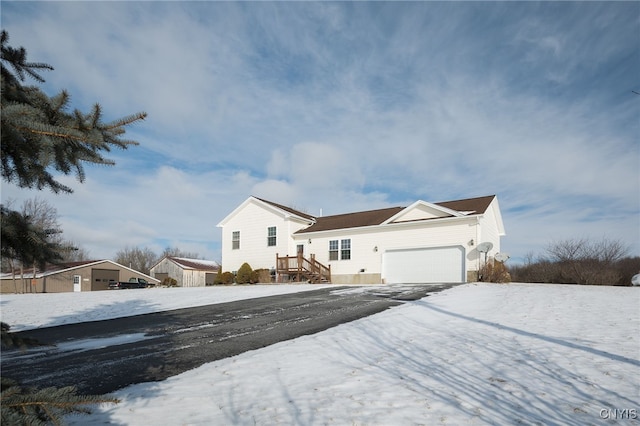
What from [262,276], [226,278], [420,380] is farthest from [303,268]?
[420,380]

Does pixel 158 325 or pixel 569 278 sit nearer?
pixel 158 325

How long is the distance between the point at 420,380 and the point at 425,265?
1849 centimetres

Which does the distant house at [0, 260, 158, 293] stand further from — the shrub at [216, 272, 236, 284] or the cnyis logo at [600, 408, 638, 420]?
the cnyis logo at [600, 408, 638, 420]

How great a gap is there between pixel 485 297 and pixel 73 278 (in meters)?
43.8

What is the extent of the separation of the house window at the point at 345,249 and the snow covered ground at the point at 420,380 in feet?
55.3

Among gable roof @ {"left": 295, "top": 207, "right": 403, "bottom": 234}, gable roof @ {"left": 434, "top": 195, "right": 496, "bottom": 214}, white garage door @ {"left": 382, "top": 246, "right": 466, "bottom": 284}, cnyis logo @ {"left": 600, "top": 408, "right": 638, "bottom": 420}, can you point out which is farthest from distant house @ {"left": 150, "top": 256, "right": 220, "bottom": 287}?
cnyis logo @ {"left": 600, "top": 408, "right": 638, "bottom": 420}

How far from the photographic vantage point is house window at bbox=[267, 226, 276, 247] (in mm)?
28528

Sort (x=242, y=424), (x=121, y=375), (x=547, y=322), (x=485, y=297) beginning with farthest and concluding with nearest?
(x=485, y=297)
(x=547, y=322)
(x=121, y=375)
(x=242, y=424)

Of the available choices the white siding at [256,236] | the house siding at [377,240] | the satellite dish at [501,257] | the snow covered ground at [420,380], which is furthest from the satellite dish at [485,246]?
the white siding at [256,236]

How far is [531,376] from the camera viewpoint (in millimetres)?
5129

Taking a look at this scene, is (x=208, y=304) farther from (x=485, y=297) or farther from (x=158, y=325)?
(x=485, y=297)

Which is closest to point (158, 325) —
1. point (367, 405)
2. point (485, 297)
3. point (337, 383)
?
point (337, 383)

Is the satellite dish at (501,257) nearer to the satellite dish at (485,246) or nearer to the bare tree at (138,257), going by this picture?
the satellite dish at (485,246)

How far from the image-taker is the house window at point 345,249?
85.3ft
